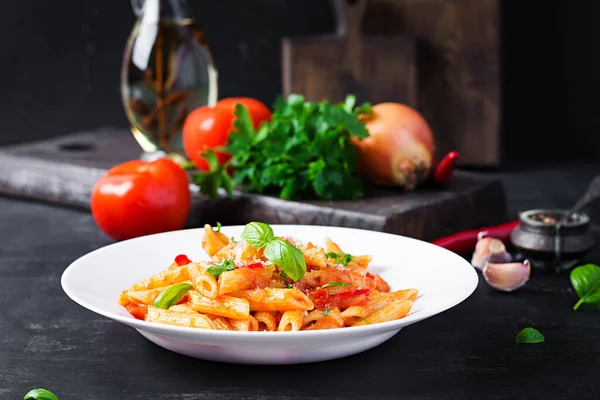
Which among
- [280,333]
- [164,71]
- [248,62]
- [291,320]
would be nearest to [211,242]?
[291,320]

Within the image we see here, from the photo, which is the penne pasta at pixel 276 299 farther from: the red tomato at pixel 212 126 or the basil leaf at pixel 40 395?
the red tomato at pixel 212 126

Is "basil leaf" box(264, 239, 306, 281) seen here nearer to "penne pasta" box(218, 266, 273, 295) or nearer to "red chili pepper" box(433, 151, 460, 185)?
"penne pasta" box(218, 266, 273, 295)

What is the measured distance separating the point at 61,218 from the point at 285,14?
1.33m

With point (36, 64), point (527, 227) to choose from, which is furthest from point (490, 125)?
point (36, 64)

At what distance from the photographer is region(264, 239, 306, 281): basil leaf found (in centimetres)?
127

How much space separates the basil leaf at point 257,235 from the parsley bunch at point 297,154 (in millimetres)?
664

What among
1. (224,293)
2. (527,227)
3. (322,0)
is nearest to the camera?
(224,293)

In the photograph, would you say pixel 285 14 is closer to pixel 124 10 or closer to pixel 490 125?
pixel 124 10

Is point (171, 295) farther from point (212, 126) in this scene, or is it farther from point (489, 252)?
point (212, 126)

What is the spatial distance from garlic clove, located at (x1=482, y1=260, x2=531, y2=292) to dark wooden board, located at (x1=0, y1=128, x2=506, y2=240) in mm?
300

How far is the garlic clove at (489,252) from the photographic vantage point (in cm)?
170

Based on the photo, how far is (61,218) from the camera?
7.63ft

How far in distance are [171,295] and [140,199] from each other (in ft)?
2.24

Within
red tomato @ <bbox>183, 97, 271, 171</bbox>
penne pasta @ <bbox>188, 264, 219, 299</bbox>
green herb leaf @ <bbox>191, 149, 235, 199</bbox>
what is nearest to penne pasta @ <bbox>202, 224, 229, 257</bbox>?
penne pasta @ <bbox>188, 264, 219, 299</bbox>
